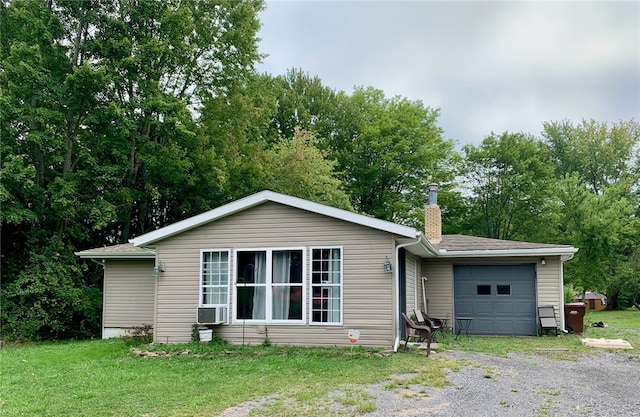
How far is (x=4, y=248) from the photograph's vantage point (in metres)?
14.6

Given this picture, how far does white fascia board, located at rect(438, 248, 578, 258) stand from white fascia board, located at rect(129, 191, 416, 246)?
3.92 meters

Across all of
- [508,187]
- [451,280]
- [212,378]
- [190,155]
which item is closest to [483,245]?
→ [451,280]

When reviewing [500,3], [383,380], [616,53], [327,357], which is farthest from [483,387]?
[616,53]

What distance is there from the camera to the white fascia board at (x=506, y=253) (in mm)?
12055

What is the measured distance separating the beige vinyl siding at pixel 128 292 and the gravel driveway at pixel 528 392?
775 centimetres

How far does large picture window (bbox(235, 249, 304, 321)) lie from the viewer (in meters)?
9.57

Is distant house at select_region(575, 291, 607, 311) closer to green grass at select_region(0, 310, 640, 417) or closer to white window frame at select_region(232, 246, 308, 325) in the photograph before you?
green grass at select_region(0, 310, 640, 417)

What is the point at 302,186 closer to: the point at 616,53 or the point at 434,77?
the point at 434,77

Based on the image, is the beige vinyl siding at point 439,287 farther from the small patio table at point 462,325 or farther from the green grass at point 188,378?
the green grass at point 188,378

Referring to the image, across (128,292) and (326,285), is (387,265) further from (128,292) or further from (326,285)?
(128,292)

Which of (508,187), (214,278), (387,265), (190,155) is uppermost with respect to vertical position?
(508,187)

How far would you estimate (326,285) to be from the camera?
9.41 m

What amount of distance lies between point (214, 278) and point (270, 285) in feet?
3.67

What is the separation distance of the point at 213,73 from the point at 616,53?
12.5m
